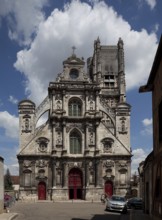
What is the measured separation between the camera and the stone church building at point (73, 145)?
175ft

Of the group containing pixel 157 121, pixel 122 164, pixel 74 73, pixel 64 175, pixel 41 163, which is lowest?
pixel 64 175

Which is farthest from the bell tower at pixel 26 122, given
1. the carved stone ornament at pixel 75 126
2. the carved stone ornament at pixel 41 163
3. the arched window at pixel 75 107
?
the arched window at pixel 75 107

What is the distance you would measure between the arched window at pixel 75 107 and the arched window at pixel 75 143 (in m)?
2.52

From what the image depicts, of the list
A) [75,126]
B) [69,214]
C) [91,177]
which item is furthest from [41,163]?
[69,214]

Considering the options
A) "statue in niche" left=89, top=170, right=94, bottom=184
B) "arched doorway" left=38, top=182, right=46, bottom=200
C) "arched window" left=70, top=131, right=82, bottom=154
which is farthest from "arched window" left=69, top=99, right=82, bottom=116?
"arched doorway" left=38, top=182, right=46, bottom=200

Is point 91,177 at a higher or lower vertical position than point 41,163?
lower

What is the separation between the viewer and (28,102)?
181 ft

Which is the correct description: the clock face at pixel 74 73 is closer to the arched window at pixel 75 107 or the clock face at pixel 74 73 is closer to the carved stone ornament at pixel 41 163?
the arched window at pixel 75 107

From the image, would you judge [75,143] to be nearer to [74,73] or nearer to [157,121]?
[74,73]

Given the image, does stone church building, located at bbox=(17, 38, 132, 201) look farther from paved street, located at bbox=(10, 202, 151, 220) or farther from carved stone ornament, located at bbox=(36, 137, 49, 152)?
paved street, located at bbox=(10, 202, 151, 220)

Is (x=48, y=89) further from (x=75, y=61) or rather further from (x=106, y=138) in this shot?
(x=106, y=138)

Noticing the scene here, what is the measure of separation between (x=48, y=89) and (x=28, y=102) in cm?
310

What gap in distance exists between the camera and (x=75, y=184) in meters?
54.2

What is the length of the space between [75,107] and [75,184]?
993 cm
